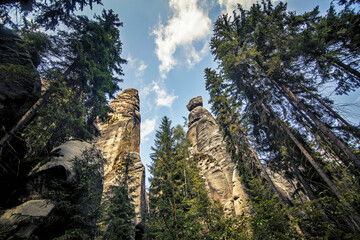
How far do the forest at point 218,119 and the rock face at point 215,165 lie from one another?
9.16 feet

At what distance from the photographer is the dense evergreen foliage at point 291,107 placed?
7219 mm

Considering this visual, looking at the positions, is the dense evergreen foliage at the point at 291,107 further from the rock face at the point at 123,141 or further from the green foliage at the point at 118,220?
the rock face at the point at 123,141

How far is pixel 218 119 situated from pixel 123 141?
15.7m

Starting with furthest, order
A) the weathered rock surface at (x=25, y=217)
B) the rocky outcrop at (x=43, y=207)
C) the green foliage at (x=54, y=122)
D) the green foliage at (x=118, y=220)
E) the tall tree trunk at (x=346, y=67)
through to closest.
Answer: the green foliage at (x=54, y=122), the green foliage at (x=118, y=220), the tall tree trunk at (x=346, y=67), the rocky outcrop at (x=43, y=207), the weathered rock surface at (x=25, y=217)

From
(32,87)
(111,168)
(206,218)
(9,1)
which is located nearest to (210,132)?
(111,168)

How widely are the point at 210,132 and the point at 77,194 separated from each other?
70.2ft

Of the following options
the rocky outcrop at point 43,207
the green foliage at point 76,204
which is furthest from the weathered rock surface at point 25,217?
the green foliage at point 76,204

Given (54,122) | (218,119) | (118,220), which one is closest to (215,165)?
(218,119)

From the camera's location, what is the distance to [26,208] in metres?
6.13

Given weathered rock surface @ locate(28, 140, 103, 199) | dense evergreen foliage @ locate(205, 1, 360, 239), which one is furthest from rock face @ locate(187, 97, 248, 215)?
weathered rock surface @ locate(28, 140, 103, 199)

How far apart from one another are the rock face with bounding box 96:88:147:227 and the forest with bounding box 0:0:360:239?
7.35 m

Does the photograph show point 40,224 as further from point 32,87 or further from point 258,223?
point 258,223

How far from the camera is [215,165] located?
67.4 ft

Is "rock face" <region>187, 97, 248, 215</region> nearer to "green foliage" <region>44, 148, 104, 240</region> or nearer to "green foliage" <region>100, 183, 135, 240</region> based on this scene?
"green foliage" <region>100, 183, 135, 240</region>
